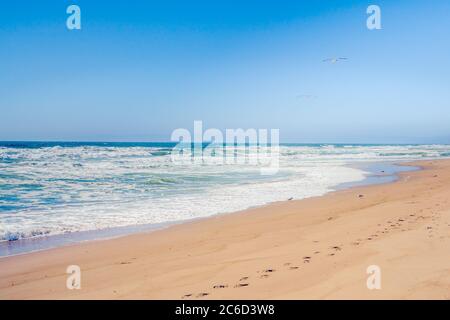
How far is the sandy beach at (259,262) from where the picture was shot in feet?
11.7

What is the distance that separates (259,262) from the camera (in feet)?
14.9

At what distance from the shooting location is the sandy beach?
3.56 meters
